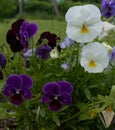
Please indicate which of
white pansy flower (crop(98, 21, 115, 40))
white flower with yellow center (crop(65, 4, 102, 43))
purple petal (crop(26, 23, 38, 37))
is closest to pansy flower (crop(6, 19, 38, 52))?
purple petal (crop(26, 23, 38, 37))

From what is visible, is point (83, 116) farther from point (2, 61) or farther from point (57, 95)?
point (2, 61)

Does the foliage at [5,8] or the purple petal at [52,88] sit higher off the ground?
the purple petal at [52,88]

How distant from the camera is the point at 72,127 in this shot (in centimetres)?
170

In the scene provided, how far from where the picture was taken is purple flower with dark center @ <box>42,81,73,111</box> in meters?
1.53

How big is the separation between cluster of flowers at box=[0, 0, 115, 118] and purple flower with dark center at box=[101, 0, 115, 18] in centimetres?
17

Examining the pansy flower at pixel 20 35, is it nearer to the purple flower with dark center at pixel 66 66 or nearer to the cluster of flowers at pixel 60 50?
the cluster of flowers at pixel 60 50

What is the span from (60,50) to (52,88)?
24cm

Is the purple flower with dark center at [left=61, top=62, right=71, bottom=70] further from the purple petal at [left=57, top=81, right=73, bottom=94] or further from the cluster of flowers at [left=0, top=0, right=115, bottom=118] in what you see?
the purple petal at [left=57, top=81, right=73, bottom=94]

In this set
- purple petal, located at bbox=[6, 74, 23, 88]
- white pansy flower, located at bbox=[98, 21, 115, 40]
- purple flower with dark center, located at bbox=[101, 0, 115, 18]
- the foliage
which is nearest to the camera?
purple petal, located at bbox=[6, 74, 23, 88]

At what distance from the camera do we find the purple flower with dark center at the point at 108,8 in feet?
6.22

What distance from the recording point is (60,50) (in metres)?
1.74

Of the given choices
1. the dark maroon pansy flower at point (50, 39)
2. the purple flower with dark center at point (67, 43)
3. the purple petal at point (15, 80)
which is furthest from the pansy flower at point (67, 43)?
the purple petal at point (15, 80)

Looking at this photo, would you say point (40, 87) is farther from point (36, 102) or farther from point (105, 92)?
point (105, 92)

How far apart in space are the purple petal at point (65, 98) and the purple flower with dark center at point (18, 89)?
3.9 inches
